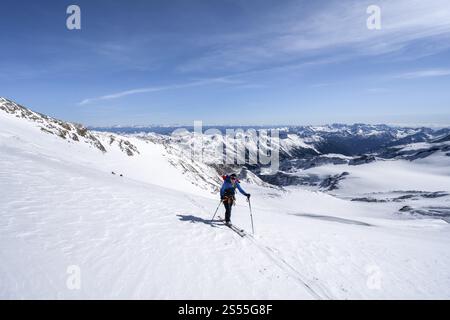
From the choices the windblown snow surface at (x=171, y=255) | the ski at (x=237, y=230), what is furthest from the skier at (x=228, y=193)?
the windblown snow surface at (x=171, y=255)

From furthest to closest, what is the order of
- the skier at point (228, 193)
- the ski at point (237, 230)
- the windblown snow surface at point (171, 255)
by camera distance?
the skier at point (228, 193) < the ski at point (237, 230) < the windblown snow surface at point (171, 255)

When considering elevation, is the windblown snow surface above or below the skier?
below

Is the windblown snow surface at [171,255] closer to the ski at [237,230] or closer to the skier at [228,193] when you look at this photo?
the ski at [237,230]

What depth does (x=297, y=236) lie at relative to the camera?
51.2 feet

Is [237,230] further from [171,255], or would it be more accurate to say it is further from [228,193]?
[171,255]

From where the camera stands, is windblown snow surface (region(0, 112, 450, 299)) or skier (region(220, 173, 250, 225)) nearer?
windblown snow surface (region(0, 112, 450, 299))

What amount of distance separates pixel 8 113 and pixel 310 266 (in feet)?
213

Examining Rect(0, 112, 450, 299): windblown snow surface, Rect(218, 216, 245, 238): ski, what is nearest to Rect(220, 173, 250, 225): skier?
Rect(218, 216, 245, 238): ski

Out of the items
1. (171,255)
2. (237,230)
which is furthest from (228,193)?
(171,255)

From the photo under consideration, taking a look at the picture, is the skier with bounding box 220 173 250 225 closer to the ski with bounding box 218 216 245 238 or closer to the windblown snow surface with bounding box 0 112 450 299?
the ski with bounding box 218 216 245 238

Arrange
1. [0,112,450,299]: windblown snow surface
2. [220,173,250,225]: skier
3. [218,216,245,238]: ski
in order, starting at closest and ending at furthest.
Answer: [0,112,450,299]: windblown snow surface, [218,216,245,238]: ski, [220,173,250,225]: skier

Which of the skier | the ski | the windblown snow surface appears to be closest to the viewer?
the windblown snow surface
